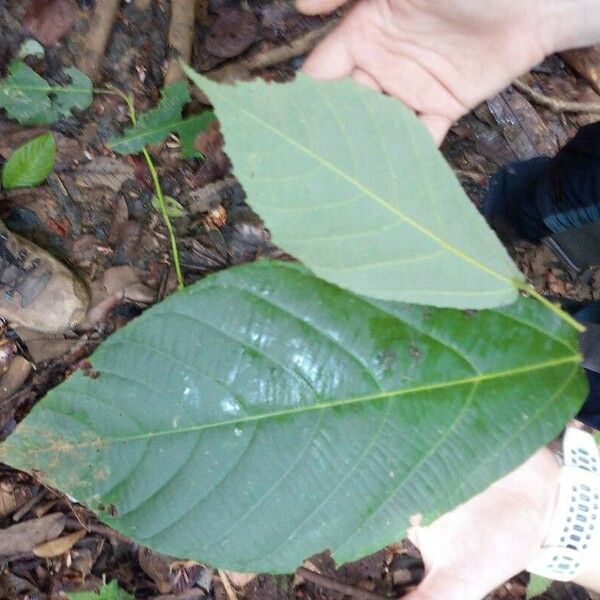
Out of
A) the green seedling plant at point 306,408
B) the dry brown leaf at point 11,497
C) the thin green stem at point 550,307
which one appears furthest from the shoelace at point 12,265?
the thin green stem at point 550,307

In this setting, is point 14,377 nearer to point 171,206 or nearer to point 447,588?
point 171,206

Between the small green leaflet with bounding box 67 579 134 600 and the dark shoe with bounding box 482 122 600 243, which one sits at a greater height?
the dark shoe with bounding box 482 122 600 243

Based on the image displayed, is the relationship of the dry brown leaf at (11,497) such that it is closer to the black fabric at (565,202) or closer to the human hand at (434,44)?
the human hand at (434,44)

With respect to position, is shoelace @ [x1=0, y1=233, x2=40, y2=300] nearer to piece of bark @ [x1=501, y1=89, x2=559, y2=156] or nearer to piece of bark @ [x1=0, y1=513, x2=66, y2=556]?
piece of bark @ [x1=0, y1=513, x2=66, y2=556]

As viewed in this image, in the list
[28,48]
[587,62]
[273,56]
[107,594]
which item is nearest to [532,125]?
[587,62]

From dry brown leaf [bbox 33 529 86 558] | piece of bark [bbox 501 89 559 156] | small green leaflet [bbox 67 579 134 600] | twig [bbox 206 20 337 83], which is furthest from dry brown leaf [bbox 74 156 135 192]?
piece of bark [bbox 501 89 559 156]

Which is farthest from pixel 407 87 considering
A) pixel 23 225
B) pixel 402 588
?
pixel 402 588
